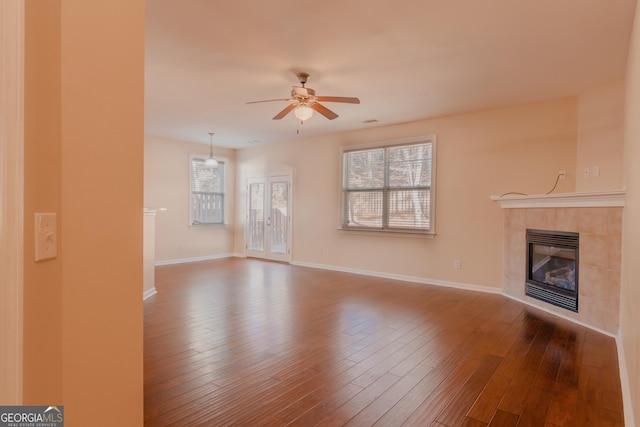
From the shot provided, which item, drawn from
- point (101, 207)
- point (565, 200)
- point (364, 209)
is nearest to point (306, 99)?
point (101, 207)

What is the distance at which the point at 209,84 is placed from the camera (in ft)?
13.7

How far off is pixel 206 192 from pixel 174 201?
86cm

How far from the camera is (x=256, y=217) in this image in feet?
27.5

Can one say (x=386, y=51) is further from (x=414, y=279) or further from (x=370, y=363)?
(x=414, y=279)

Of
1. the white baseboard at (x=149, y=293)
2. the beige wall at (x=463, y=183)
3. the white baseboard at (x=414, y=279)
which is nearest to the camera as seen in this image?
the white baseboard at (x=149, y=293)

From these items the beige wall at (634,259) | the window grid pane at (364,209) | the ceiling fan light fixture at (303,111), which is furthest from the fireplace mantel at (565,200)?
the ceiling fan light fixture at (303,111)

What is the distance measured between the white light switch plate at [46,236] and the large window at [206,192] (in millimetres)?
7251

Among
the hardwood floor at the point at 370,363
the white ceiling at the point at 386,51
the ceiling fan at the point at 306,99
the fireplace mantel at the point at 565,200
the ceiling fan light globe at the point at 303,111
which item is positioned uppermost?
the white ceiling at the point at 386,51

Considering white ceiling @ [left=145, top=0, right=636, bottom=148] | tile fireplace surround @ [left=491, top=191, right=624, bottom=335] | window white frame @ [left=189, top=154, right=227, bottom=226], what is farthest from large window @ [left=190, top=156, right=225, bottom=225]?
tile fireplace surround @ [left=491, top=191, right=624, bottom=335]

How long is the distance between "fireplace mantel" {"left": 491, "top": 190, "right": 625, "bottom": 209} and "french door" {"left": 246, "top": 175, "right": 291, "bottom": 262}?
14.4ft

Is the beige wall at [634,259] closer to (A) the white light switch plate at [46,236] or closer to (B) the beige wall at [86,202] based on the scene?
(B) the beige wall at [86,202]

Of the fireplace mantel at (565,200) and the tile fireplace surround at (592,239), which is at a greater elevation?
the fireplace mantel at (565,200)

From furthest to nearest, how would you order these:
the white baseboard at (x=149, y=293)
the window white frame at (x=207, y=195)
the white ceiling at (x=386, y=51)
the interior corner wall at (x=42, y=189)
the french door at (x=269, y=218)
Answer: the window white frame at (x=207, y=195) → the french door at (x=269, y=218) → the white baseboard at (x=149, y=293) → the white ceiling at (x=386, y=51) → the interior corner wall at (x=42, y=189)

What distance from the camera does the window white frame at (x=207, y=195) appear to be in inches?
312
